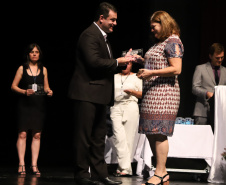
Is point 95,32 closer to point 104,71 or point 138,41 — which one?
point 104,71

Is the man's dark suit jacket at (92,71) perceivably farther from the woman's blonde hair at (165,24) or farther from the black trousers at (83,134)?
the woman's blonde hair at (165,24)

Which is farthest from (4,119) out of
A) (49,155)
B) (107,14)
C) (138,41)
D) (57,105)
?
(107,14)

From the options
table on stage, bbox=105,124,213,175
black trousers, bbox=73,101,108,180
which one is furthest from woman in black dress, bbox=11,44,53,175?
black trousers, bbox=73,101,108,180

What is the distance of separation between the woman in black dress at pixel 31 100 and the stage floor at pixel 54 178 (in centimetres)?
24

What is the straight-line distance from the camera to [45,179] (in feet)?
15.7

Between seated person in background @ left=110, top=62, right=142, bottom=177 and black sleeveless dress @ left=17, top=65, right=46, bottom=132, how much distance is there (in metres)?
0.87

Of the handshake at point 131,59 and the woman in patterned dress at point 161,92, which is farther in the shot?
the handshake at point 131,59

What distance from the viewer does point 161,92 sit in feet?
12.5

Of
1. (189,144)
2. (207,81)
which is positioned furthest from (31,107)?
(207,81)

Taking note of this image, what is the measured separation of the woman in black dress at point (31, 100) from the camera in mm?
5457

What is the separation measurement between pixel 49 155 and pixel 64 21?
2.50m

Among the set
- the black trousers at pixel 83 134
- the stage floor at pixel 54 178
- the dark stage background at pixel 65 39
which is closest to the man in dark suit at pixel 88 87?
the black trousers at pixel 83 134

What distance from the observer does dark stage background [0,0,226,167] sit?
7.41 metres

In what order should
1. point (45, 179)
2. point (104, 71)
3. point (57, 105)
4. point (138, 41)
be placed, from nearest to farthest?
point (104, 71) → point (45, 179) → point (138, 41) → point (57, 105)
